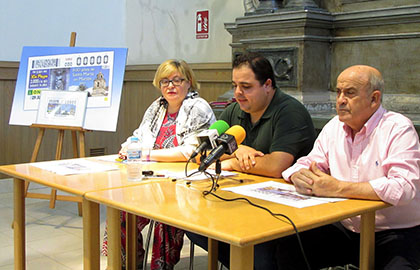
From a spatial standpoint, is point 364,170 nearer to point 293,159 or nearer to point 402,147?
point 402,147

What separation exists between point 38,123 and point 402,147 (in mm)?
3413

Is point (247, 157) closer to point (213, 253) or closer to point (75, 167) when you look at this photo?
point (213, 253)

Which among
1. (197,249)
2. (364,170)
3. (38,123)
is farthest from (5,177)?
(364,170)

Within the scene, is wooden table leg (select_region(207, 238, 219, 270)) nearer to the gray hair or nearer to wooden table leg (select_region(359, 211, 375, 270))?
wooden table leg (select_region(359, 211, 375, 270))

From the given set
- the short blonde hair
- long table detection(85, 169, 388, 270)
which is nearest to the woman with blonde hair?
the short blonde hair

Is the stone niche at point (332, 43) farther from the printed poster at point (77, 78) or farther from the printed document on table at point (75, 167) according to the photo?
the printed document on table at point (75, 167)

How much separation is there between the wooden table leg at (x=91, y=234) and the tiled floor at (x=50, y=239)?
1.20 meters

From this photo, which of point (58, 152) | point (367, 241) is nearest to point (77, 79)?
point (58, 152)

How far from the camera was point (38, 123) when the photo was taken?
473 centimetres

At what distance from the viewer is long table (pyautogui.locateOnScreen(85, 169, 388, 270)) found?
1660 millimetres

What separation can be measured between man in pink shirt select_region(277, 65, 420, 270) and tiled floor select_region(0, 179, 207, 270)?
133 cm

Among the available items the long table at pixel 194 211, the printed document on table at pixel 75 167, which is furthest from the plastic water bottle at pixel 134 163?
the printed document on table at pixel 75 167

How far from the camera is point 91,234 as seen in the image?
233 cm

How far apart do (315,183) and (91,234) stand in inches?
37.7
